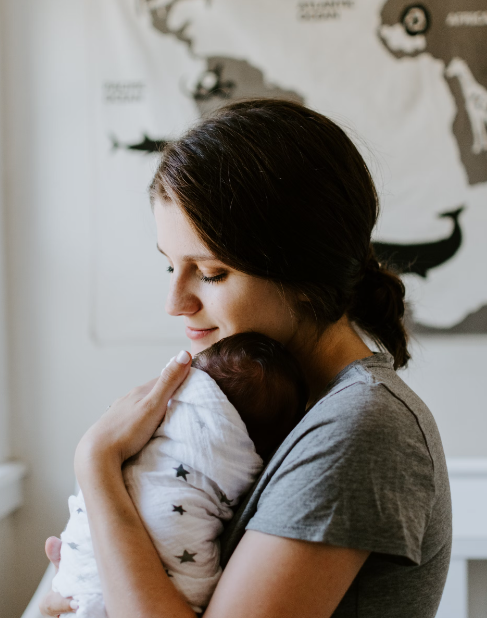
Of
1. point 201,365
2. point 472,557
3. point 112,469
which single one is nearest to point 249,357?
point 201,365

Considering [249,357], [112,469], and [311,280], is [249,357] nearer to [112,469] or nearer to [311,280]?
[311,280]

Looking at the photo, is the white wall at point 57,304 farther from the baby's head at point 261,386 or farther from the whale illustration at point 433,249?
the baby's head at point 261,386

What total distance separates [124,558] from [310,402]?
0.44 meters

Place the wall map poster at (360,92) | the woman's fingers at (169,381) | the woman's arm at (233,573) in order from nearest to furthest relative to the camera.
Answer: the woman's arm at (233,573), the woman's fingers at (169,381), the wall map poster at (360,92)

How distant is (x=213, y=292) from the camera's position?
951 mm

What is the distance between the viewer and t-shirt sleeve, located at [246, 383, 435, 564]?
0.64m

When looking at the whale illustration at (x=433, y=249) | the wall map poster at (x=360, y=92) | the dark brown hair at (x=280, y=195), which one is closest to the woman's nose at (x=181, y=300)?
the dark brown hair at (x=280, y=195)

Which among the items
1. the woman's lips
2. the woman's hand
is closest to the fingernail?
the woman's hand

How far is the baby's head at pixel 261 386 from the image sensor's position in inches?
36.3

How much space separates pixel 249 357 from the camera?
0.93 metres

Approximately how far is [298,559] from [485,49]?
212 centimetres

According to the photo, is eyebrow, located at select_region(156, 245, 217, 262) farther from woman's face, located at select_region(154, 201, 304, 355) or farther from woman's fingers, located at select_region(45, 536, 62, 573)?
woman's fingers, located at select_region(45, 536, 62, 573)

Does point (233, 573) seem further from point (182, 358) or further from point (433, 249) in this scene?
point (433, 249)

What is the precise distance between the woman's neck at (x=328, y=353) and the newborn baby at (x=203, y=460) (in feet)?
0.11
